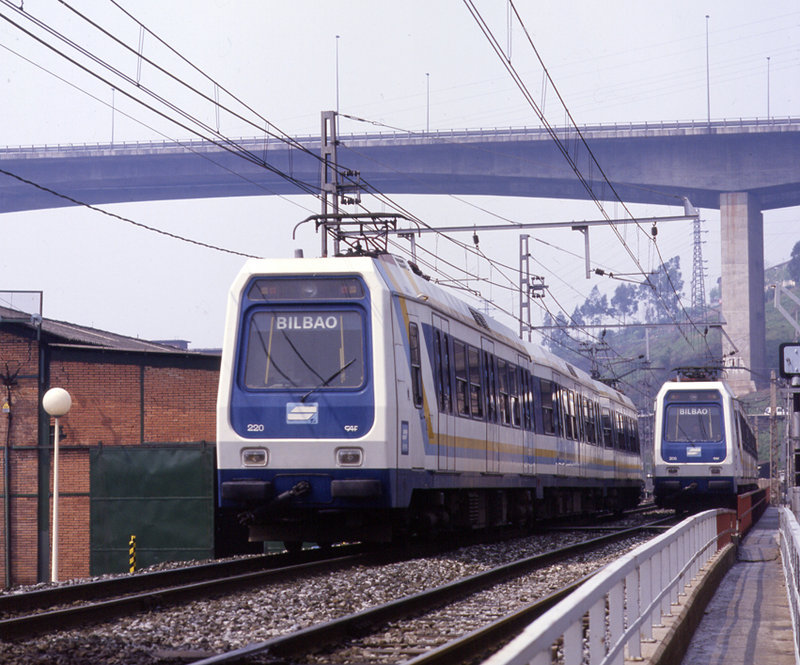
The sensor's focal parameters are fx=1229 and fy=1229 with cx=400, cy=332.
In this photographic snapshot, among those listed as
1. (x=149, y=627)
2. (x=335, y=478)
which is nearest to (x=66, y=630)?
(x=149, y=627)

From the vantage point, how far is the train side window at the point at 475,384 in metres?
17.7

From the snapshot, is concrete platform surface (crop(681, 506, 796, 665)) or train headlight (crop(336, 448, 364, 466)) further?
train headlight (crop(336, 448, 364, 466))

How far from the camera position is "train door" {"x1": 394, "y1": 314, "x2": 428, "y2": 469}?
46.9ft

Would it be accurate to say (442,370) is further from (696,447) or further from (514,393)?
(696,447)

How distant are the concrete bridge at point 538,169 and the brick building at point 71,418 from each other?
45724 mm

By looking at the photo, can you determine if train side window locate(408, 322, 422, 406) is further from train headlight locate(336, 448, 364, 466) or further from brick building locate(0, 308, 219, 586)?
brick building locate(0, 308, 219, 586)

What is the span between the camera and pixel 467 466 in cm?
1736

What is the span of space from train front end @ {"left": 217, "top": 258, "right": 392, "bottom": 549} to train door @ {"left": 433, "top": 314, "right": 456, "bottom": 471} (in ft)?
5.37

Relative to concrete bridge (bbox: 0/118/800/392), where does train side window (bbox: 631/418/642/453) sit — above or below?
below

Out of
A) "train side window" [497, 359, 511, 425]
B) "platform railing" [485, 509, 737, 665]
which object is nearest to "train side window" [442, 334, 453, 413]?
"train side window" [497, 359, 511, 425]

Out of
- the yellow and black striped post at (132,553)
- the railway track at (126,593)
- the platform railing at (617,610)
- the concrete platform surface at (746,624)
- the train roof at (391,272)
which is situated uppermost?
the train roof at (391,272)

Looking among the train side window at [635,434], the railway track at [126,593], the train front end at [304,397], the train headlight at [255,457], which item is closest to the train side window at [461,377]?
the railway track at [126,593]

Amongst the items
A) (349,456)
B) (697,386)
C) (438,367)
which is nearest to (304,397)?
(349,456)

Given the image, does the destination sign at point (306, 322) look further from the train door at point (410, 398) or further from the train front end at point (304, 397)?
the train door at point (410, 398)
